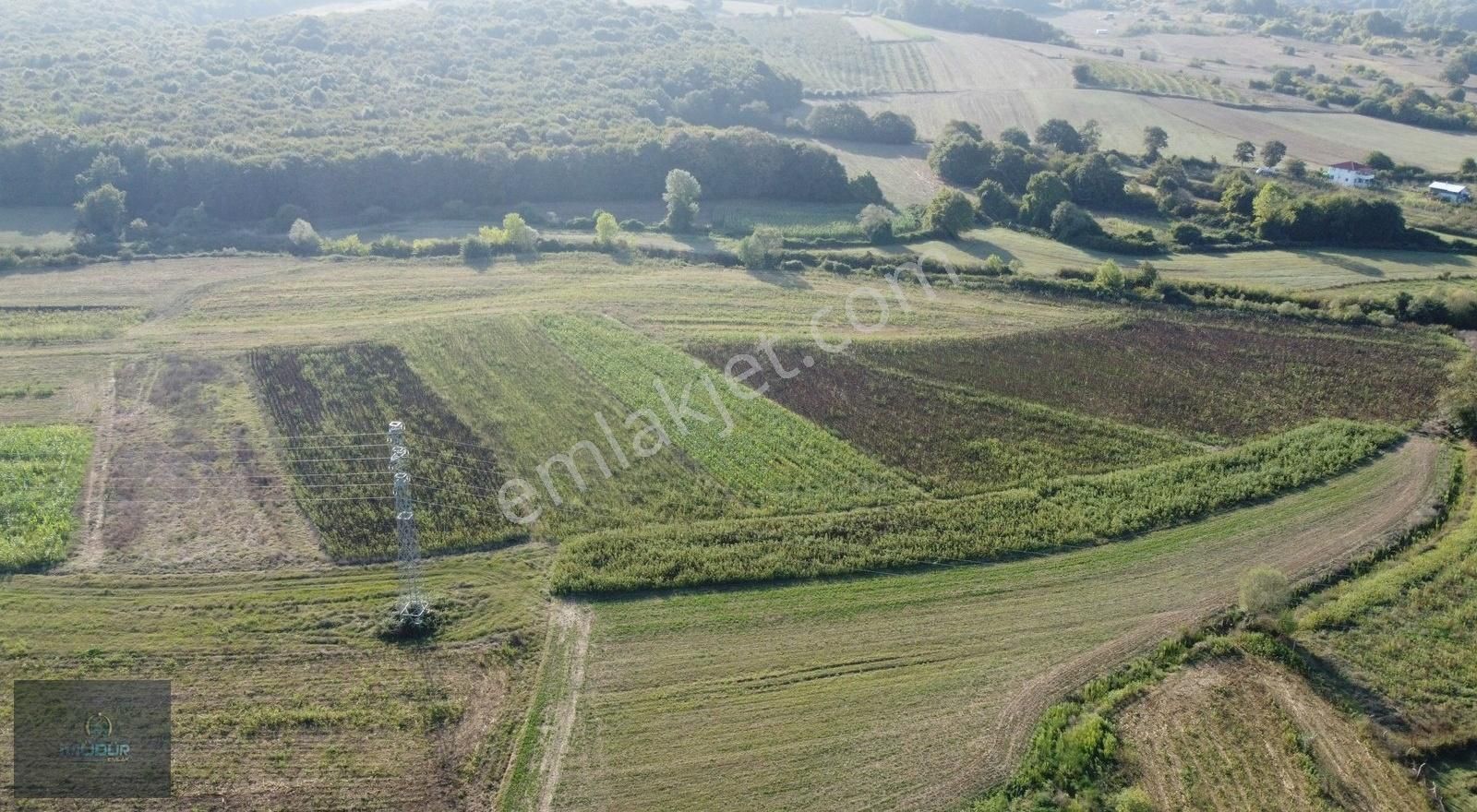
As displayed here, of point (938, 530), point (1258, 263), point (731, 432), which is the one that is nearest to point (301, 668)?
point (731, 432)

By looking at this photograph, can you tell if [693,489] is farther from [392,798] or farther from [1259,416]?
[1259,416]

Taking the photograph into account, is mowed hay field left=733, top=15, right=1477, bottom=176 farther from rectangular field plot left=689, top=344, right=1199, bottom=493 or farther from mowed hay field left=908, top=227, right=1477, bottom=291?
rectangular field plot left=689, top=344, right=1199, bottom=493

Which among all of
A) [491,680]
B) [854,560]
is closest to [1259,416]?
[854,560]

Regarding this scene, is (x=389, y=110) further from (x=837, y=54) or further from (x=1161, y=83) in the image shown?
(x=1161, y=83)

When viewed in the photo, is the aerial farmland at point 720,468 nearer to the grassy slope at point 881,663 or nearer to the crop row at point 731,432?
the grassy slope at point 881,663

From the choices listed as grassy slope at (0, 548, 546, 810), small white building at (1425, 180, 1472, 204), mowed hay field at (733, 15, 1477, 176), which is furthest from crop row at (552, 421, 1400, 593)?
small white building at (1425, 180, 1472, 204)

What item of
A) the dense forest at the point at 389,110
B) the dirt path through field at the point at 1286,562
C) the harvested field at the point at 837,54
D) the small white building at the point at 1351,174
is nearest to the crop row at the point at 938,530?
the dirt path through field at the point at 1286,562
